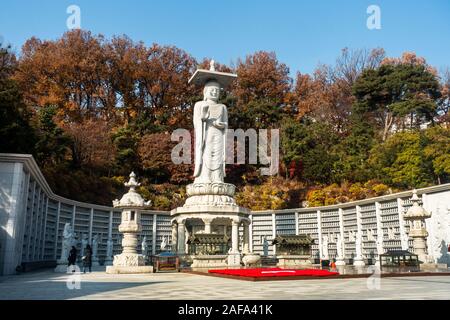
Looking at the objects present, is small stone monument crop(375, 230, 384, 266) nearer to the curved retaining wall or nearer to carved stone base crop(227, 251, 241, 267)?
the curved retaining wall

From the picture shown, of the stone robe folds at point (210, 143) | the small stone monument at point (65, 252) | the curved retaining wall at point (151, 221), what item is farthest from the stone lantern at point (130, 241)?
the stone robe folds at point (210, 143)

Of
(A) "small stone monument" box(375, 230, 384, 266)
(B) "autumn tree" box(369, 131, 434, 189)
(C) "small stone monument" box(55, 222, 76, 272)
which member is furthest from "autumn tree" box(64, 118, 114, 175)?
(A) "small stone monument" box(375, 230, 384, 266)

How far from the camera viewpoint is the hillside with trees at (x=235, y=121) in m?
33.1

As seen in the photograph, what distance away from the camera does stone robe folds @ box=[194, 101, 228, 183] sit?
27344 mm

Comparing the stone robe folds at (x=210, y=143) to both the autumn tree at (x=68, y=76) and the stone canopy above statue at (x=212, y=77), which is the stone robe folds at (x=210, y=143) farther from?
the autumn tree at (x=68, y=76)

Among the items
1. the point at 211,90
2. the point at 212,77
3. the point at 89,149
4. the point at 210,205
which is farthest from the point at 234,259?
the point at 89,149

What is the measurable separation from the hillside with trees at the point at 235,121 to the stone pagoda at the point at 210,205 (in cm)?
860

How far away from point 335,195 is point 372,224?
8.45m

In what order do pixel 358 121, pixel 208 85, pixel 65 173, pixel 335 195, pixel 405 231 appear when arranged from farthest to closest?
pixel 358 121 → pixel 335 195 → pixel 65 173 → pixel 208 85 → pixel 405 231

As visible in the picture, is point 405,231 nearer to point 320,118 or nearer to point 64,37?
point 320,118

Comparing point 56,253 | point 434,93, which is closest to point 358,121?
point 434,93

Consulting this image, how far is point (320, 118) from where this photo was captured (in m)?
45.3

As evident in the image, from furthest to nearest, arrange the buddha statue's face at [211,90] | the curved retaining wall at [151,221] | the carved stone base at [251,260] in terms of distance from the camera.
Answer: the buddha statue's face at [211,90] < the carved stone base at [251,260] < the curved retaining wall at [151,221]

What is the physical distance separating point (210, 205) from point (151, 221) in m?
8.20
